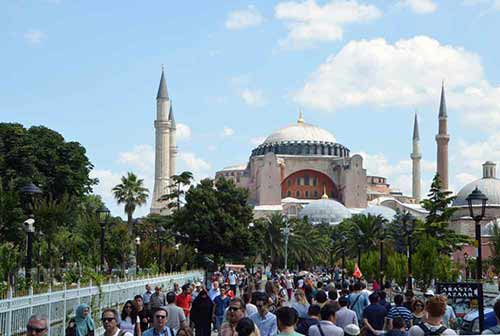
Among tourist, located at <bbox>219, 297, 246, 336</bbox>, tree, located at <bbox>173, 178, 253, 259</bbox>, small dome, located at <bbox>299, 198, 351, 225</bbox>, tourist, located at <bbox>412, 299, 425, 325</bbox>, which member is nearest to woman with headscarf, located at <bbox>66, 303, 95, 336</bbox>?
tourist, located at <bbox>219, 297, 246, 336</bbox>

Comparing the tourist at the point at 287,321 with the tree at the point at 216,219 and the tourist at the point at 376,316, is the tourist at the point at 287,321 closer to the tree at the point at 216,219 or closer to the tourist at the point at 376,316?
the tourist at the point at 376,316

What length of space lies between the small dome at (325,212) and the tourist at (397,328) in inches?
3124

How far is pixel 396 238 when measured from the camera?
57656mm

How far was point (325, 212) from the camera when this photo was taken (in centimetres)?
8888

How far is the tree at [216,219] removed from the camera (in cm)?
3978

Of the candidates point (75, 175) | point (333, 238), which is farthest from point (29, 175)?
point (333, 238)

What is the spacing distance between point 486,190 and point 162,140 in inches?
1350

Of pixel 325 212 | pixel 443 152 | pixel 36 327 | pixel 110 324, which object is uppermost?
pixel 443 152

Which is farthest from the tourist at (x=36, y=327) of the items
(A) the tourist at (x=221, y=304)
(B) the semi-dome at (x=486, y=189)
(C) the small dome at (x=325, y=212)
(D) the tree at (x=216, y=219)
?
(C) the small dome at (x=325, y=212)

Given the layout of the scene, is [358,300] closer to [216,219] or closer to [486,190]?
[216,219]

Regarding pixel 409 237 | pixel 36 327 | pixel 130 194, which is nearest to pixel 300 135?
pixel 130 194

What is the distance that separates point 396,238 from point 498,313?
53765mm

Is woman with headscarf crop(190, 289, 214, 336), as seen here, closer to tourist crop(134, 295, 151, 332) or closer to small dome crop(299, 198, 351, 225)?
tourist crop(134, 295, 151, 332)

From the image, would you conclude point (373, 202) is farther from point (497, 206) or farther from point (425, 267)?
point (425, 267)
